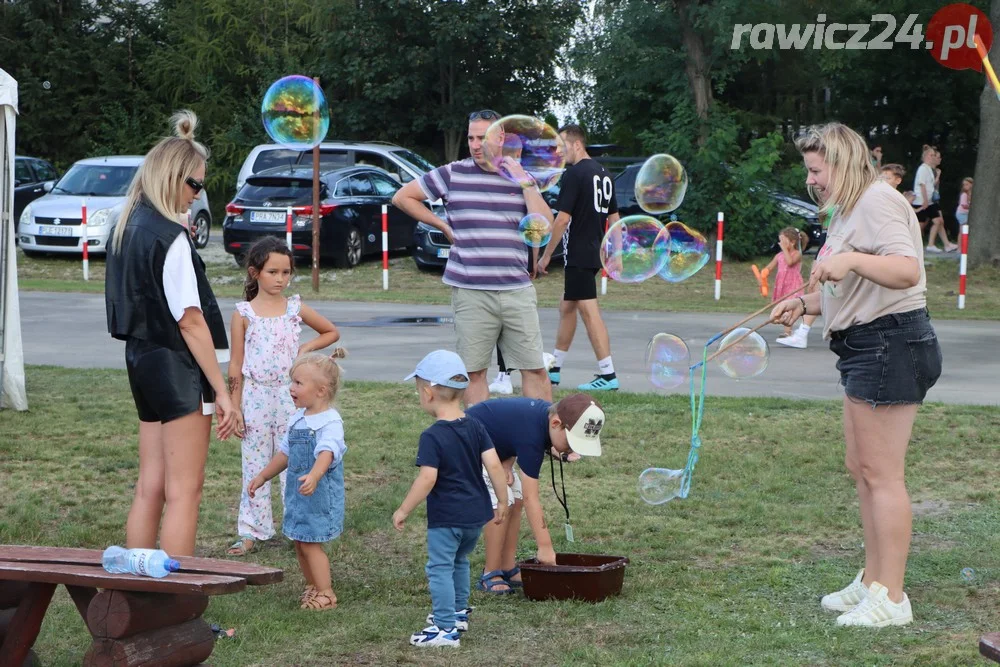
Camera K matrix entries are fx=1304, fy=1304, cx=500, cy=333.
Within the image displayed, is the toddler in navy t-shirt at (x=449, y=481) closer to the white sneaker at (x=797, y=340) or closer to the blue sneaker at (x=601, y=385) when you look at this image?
the blue sneaker at (x=601, y=385)

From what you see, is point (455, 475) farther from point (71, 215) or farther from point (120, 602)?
point (71, 215)

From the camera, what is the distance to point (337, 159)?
24.3 meters

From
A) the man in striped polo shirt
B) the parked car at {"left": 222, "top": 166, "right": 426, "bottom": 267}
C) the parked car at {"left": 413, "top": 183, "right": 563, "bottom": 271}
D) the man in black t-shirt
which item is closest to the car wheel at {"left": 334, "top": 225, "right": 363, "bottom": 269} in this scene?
the parked car at {"left": 222, "top": 166, "right": 426, "bottom": 267}

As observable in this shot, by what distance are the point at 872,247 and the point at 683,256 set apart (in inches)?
162

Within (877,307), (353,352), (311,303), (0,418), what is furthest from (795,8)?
(877,307)

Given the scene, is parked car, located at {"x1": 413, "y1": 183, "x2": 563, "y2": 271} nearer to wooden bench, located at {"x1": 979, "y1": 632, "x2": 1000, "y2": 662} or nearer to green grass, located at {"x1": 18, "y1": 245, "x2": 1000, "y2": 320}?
green grass, located at {"x1": 18, "y1": 245, "x2": 1000, "y2": 320}

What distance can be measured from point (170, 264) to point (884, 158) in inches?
1129

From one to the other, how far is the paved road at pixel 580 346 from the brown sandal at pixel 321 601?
550 cm

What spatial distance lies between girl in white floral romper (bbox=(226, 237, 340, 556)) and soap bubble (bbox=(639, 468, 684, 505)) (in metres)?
1.74

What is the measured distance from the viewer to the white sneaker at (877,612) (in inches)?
203

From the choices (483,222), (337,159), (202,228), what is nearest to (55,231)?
(202,228)

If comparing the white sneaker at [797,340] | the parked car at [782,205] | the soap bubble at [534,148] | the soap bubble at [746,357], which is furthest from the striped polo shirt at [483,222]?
the parked car at [782,205]

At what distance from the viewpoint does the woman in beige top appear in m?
5.04

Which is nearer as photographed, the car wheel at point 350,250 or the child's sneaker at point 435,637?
the child's sneaker at point 435,637
